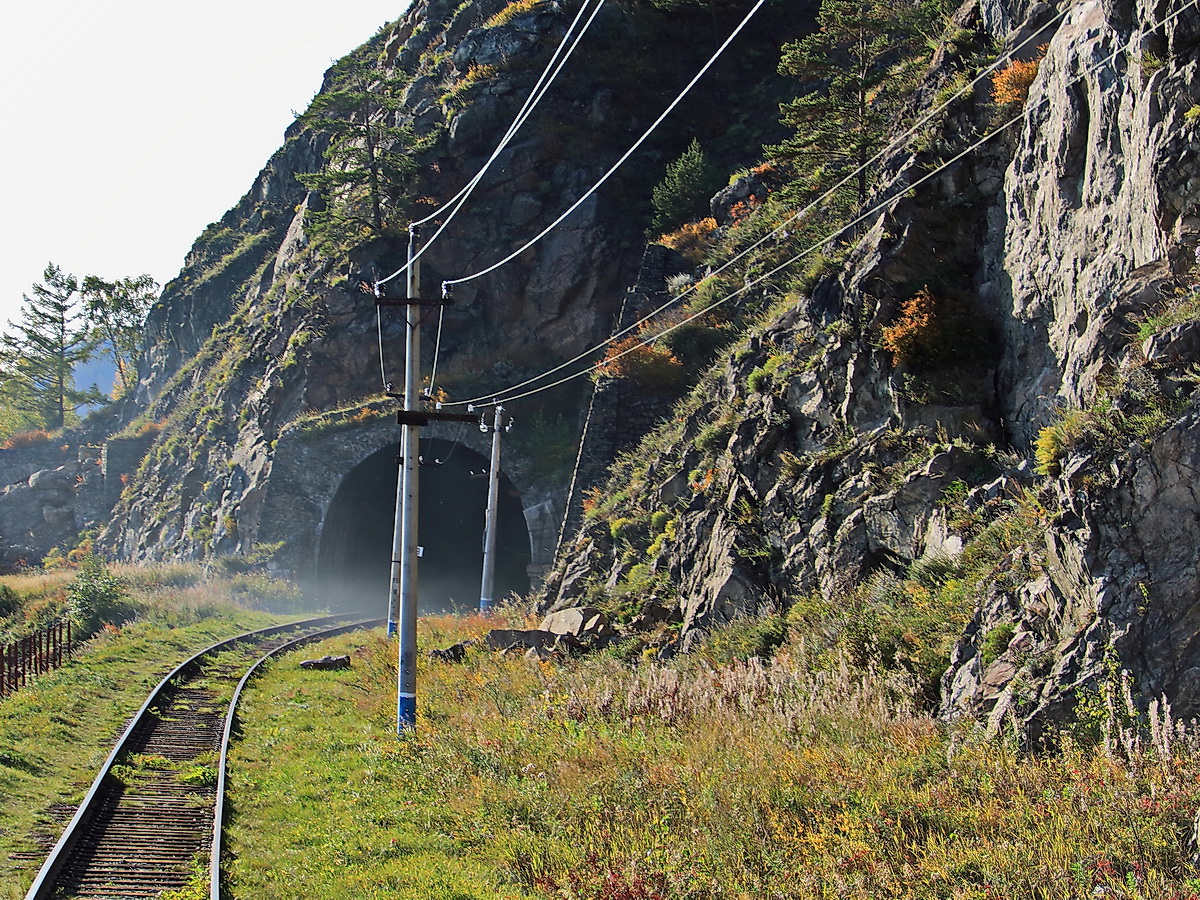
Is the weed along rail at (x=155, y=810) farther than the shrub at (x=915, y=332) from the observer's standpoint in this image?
No

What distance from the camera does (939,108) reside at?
1512 centimetres

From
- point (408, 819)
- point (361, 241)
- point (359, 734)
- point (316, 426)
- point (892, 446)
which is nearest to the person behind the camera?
point (408, 819)

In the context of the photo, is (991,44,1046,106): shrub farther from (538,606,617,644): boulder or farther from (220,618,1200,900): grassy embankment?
(538,606,617,644): boulder

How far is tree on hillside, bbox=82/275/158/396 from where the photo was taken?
75.1 meters

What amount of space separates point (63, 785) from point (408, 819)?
4794 mm

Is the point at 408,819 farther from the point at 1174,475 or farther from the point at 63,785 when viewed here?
the point at 1174,475

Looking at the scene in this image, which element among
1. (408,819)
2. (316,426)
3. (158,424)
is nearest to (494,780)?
(408,819)


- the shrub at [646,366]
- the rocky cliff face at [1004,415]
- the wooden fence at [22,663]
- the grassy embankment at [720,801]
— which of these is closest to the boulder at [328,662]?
the wooden fence at [22,663]

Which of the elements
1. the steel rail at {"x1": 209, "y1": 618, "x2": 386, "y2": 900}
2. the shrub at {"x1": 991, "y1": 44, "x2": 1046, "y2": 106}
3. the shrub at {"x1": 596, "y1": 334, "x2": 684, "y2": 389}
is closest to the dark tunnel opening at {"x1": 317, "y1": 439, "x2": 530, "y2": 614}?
the shrub at {"x1": 596, "y1": 334, "x2": 684, "y2": 389}

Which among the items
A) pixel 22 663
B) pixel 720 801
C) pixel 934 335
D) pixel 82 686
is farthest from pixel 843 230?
pixel 22 663

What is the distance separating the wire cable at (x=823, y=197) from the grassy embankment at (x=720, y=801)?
8407 mm

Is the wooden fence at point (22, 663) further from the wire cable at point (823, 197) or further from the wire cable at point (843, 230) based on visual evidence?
the wire cable at point (823, 197)

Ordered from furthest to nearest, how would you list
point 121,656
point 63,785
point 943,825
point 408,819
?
point 121,656 < point 63,785 < point 408,819 < point 943,825

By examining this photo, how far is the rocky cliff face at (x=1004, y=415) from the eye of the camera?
766 cm
